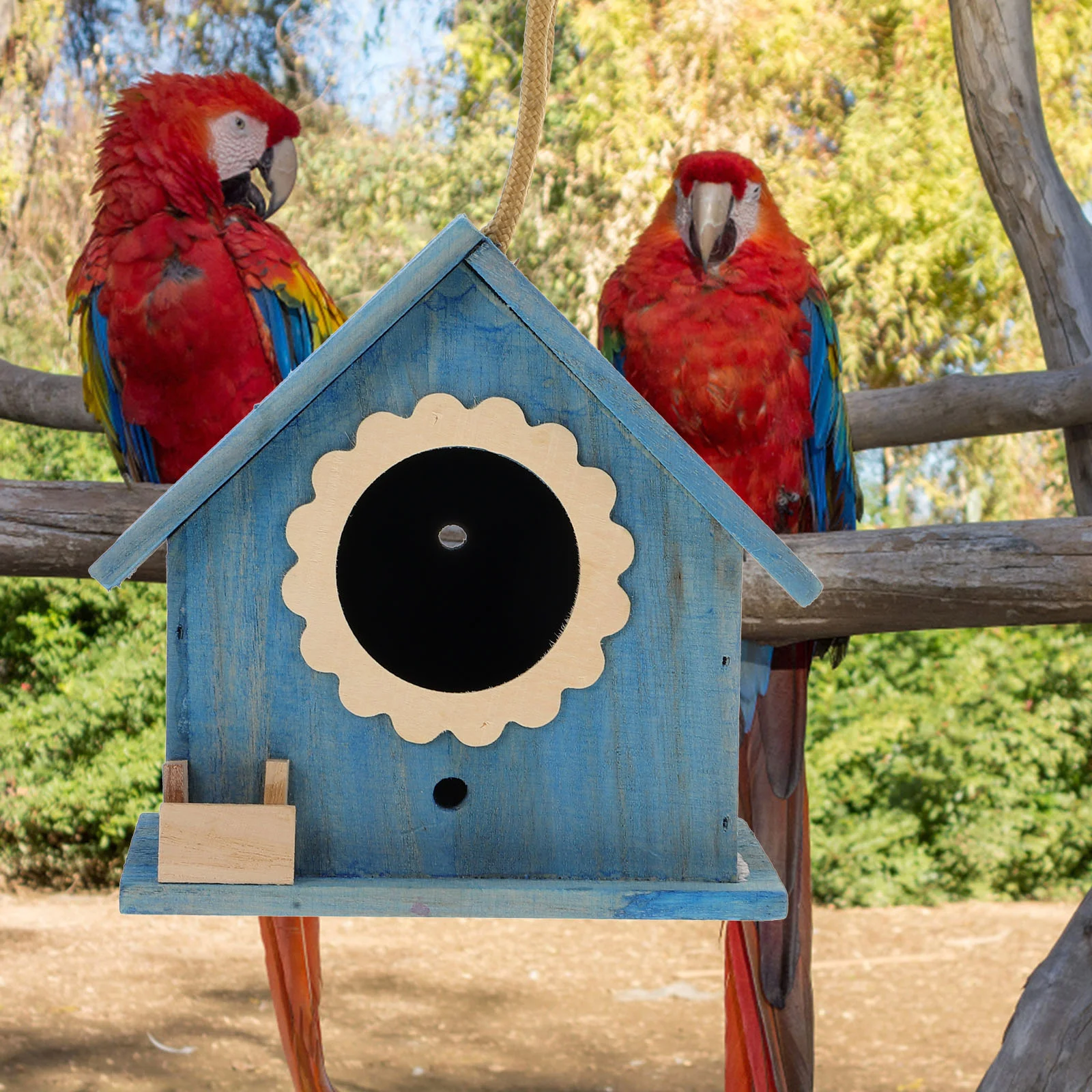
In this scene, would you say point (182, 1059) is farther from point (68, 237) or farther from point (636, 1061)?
point (68, 237)

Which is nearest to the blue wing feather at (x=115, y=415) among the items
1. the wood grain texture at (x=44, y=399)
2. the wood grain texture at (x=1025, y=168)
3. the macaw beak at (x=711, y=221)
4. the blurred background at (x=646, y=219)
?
the wood grain texture at (x=44, y=399)

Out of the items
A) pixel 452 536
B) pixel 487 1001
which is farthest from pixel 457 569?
pixel 487 1001

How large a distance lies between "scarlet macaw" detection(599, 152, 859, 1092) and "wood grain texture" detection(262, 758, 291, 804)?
0.88 meters

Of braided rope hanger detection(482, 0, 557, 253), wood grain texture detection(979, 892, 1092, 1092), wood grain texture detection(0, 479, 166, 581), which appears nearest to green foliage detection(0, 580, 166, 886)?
wood grain texture detection(0, 479, 166, 581)

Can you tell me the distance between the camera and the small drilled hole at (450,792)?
88cm

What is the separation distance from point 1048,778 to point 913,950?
0.96 meters

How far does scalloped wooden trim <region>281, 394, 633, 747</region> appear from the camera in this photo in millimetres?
862

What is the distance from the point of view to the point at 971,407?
2285 millimetres

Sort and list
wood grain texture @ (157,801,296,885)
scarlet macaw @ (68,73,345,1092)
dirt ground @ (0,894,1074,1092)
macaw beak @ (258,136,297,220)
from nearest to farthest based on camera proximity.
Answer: wood grain texture @ (157,801,296,885), scarlet macaw @ (68,73,345,1092), macaw beak @ (258,136,297,220), dirt ground @ (0,894,1074,1092)

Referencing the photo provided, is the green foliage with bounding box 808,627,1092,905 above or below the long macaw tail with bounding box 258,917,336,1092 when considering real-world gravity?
below

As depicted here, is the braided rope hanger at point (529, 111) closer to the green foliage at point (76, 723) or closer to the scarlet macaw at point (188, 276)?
the scarlet macaw at point (188, 276)

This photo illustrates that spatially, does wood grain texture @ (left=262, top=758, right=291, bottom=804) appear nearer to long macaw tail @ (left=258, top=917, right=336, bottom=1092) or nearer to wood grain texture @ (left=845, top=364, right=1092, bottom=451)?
long macaw tail @ (left=258, top=917, right=336, bottom=1092)

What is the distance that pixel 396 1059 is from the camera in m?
3.48

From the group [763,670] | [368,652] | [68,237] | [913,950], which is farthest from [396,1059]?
[68,237]
